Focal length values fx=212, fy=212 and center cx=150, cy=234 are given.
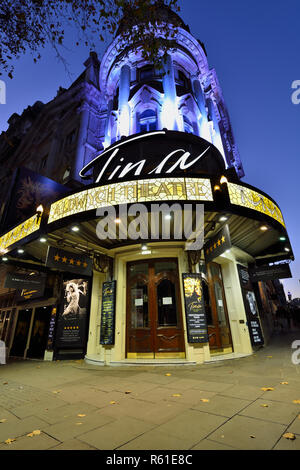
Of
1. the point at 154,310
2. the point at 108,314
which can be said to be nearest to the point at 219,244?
the point at 154,310

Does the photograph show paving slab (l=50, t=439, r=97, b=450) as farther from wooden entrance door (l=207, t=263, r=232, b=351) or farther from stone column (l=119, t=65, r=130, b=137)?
stone column (l=119, t=65, r=130, b=137)

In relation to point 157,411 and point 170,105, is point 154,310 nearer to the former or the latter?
point 157,411

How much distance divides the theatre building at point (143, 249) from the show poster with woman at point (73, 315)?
0.15 feet

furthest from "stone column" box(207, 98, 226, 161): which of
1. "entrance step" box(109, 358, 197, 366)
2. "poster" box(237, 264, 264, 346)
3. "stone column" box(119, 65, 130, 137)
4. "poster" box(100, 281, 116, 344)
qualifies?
"entrance step" box(109, 358, 197, 366)

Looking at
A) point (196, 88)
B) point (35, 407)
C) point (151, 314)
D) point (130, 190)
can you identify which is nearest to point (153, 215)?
point (130, 190)

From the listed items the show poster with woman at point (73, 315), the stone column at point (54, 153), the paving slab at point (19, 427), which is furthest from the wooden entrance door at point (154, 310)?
the stone column at point (54, 153)

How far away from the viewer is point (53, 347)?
1009 centimetres

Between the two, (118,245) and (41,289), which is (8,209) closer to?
(41,289)

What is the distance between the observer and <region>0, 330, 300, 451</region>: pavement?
259 centimetres

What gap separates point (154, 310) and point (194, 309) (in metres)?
1.71

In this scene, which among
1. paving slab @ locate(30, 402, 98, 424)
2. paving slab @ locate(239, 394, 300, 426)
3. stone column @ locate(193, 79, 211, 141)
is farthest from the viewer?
stone column @ locate(193, 79, 211, 141)

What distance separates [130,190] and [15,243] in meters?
5.72

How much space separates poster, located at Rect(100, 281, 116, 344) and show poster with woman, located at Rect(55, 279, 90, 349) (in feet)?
5.39

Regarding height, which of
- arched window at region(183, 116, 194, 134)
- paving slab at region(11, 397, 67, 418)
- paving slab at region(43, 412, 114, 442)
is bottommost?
paving slab at region(11, 397, 67, 418)
